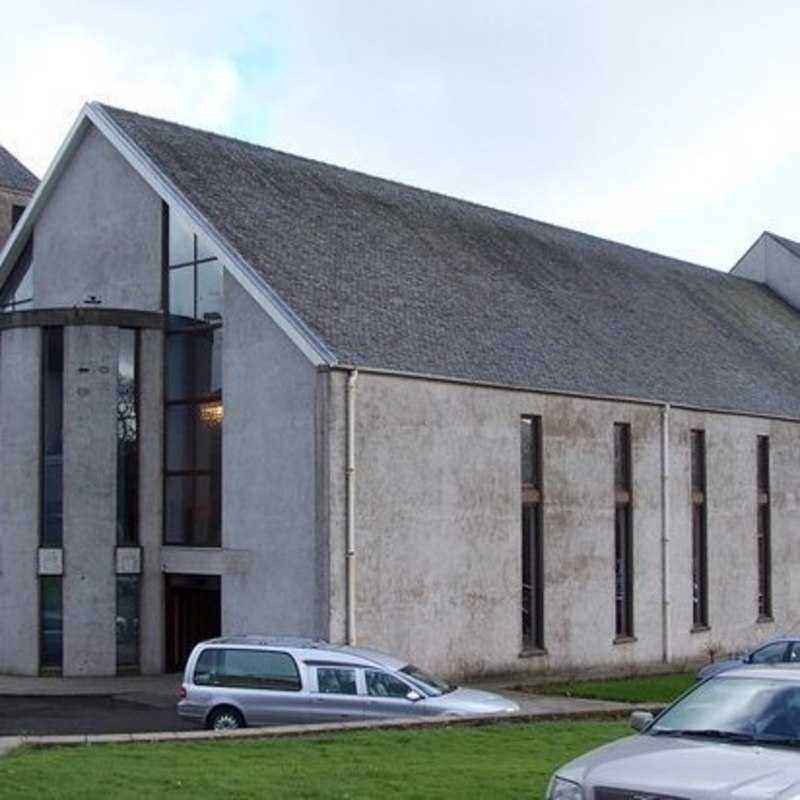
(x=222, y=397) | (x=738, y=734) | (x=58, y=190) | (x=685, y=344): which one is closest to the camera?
(x=738, y=734)

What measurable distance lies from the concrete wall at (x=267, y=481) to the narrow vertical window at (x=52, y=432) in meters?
3.81

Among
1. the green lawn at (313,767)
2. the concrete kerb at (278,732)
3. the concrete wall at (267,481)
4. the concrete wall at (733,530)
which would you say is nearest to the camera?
the green lawn at (313,767)

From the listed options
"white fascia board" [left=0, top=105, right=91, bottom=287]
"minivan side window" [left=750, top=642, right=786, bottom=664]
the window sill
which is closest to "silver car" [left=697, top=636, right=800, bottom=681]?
"minivan side window" [left=750, top=642, right=786, bottom=664]

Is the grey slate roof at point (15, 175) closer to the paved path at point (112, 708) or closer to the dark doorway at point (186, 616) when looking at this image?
the dark doorway at point (186, 616)

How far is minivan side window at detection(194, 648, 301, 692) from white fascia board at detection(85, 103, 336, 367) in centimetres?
667

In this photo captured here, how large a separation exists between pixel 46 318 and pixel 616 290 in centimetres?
1697

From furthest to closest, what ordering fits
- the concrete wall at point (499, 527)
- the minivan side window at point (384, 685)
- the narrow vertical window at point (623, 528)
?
the narrow vertical window at point (623, 528) → the concrete wall at point (499, 527) → the minivan side window at point (384, 685)

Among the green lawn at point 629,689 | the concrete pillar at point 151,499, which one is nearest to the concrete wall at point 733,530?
the green lawn at point 629,689

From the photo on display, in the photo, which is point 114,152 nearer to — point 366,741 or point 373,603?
point 373,603

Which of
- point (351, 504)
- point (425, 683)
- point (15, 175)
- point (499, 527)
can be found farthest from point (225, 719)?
point (15, 175)

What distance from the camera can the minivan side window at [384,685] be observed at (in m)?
19.5

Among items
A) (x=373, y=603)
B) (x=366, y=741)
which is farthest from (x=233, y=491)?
(x=366, y=741)

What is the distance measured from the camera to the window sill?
2910cm

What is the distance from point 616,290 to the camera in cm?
3975
